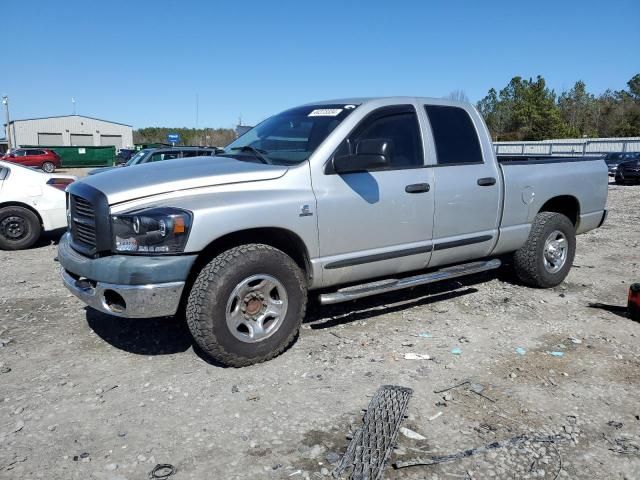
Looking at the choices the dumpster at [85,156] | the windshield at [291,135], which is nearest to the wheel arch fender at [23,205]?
the windshield at [291,135]

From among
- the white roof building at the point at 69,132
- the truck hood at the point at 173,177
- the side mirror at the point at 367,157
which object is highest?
the white roof building at the point at 69,132

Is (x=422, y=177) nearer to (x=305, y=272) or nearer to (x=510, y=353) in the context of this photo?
(x=305, y=272)

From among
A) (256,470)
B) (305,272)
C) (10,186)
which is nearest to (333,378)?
(305,272)

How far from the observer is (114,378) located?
3.77 m

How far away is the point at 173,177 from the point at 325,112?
1508 mm

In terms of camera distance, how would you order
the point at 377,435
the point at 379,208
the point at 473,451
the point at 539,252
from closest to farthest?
the point at 473,451, the point at 377,435, the point at 379,208, the point at 539,252

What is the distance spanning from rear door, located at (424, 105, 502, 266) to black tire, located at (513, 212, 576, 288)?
68 centimetres

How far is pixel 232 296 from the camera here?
3711 mm

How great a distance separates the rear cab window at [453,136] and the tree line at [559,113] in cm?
5741

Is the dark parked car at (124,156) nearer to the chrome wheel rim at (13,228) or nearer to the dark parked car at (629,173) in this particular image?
the chrome wheel rim at (13,228)

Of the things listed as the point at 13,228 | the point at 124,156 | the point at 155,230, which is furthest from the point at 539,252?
the point at 124,156

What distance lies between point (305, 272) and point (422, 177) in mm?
1323

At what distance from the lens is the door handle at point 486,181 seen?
4.99m

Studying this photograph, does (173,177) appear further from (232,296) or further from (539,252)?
(539,252)
